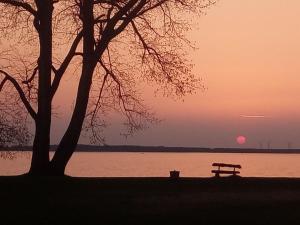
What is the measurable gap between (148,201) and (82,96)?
352 inches

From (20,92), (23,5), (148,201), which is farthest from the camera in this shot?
(20,92)

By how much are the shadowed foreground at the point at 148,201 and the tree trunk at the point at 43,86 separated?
1.74 meters

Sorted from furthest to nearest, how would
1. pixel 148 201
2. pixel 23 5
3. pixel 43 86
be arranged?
pixel 23 5
pixel 43 86
pixel 148 201

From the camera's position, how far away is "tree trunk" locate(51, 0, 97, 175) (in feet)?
93.0

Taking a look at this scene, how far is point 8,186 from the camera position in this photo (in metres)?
23.2

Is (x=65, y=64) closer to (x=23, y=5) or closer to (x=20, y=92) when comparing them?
(x=20, y=92)

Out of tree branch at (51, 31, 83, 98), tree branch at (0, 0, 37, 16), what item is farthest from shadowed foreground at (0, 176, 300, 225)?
tree branch at (0, 0, 37, 16)

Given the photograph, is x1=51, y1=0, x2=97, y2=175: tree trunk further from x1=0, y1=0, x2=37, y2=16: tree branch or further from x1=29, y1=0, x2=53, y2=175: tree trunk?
x1=0, y1=0, x2=37, y2=16: tree branch

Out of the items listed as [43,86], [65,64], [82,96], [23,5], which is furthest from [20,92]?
[23,5]

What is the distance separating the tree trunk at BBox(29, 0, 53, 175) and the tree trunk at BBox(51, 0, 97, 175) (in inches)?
26.9

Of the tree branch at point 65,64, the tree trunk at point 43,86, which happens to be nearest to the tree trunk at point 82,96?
the tree branch at point 65,64

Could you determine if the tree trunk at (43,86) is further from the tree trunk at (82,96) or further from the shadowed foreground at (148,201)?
the shadowed foreground at (148,201)

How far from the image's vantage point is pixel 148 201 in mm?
20906

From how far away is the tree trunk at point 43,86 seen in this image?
91.7ft
